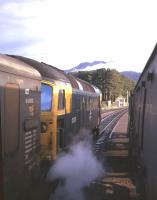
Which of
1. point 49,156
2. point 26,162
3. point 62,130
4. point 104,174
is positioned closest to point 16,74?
point 26,162

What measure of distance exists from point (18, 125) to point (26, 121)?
2.20ft

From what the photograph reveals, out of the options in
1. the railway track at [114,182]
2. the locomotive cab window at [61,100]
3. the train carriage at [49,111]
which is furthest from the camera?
the locomotive cab window at [61,100]

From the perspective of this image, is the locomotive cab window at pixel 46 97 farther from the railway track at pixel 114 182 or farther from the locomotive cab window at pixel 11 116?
the locomotive cab window at pixel 11 116

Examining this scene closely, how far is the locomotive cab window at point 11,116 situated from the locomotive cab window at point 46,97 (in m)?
4.52

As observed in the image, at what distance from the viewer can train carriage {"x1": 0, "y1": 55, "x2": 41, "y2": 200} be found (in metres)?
6.79

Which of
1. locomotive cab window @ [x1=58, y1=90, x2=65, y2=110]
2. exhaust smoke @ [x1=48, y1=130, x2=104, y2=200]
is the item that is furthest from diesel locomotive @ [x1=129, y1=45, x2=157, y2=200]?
locomotive cab window @ [x1=58, y1=90, x2=65, y2=110]

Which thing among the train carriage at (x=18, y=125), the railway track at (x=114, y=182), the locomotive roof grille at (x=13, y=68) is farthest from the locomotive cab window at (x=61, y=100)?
the locomotive roof grille at (x=13, y=68)

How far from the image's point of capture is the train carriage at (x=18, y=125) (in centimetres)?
679

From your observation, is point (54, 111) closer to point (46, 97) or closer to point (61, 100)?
point (46, 97)

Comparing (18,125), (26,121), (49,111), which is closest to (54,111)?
(49,111)

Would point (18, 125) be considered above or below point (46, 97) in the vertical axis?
below

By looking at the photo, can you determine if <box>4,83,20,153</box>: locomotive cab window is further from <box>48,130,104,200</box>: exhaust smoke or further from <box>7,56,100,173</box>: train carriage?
<box>7,56,100,173</box>: train carriage

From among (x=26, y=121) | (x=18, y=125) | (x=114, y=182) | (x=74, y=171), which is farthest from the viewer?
(x=74, y=171)

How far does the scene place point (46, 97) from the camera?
12.4 metres
